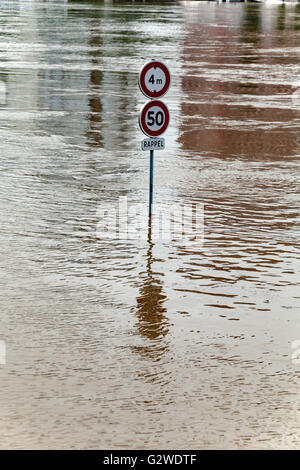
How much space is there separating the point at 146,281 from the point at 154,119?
2.69 meters

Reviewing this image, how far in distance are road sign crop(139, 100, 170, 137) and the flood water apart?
1.16 m

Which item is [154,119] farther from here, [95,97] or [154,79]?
[95,97]

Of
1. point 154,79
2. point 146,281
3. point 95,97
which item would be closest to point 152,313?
point 146,281

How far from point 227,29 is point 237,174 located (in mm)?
34821

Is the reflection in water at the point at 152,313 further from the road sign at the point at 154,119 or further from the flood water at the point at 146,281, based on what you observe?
the road sign at the point at 154,119

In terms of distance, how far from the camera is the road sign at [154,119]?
1137 centimetres

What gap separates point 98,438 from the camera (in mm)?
6098

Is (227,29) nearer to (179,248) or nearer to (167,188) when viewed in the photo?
(167,188)

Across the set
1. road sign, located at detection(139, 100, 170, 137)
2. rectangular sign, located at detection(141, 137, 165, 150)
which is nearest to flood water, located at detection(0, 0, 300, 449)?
rectangular sign, located at detection(141, 137, 165, 150)

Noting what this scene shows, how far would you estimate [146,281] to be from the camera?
30.6ft

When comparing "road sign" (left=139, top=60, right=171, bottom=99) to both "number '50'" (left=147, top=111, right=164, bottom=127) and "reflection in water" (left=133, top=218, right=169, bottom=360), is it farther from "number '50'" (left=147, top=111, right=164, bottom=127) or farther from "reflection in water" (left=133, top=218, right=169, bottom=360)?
"reflection in water" (left=133, top=218, right=169, bottom=360)

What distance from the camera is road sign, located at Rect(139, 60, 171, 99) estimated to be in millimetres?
11180

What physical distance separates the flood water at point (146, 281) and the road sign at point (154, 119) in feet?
A: 3.81

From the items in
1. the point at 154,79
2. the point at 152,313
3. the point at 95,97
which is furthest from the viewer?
the point at 95,97
